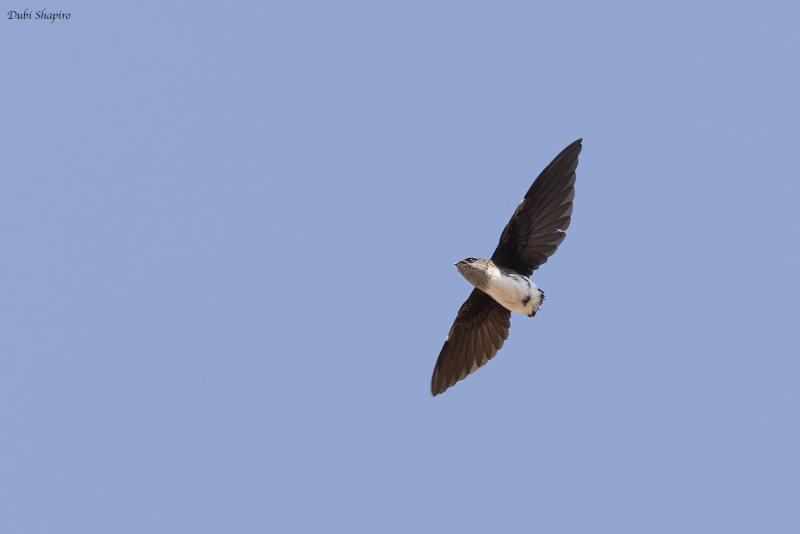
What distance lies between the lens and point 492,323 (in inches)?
676

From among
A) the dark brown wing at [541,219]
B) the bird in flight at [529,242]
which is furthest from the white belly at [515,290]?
the dark brown wing at [541,219]

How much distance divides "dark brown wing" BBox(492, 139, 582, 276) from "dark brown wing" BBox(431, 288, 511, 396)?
1.10 meters

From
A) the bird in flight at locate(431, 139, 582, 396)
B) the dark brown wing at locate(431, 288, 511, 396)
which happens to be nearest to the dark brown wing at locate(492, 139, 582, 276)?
the bird in flight at locate(431, 139, 582, 396)

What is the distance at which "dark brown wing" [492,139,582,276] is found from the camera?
16.0 metres

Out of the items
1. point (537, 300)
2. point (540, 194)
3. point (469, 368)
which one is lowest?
point (469, 368)

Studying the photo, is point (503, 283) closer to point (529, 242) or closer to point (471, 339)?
point (529, 242)

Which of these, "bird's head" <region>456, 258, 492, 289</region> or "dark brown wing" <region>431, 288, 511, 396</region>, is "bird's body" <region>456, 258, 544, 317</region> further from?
"dark brown wing" <region>431, 288, 511, 396</region>

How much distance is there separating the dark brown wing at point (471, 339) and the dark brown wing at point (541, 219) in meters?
1.10

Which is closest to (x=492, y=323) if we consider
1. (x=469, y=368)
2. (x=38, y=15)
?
(x=469, y=368)

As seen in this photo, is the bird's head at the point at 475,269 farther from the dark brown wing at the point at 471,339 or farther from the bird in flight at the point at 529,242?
the dark brown wing at the point at 471,339

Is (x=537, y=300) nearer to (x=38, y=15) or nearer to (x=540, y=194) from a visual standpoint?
(x=540, y=194)

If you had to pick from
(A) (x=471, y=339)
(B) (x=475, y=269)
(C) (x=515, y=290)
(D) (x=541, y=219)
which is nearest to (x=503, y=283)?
(C) (x=515, y=290)

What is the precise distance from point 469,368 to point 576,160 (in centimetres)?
388

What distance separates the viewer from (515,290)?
15781mm
